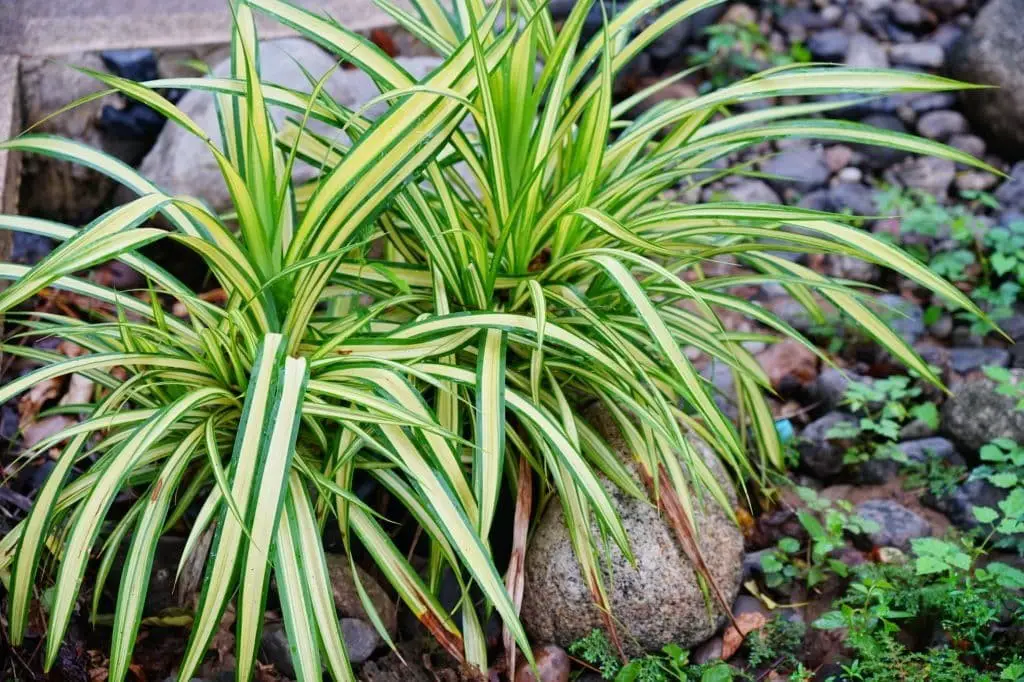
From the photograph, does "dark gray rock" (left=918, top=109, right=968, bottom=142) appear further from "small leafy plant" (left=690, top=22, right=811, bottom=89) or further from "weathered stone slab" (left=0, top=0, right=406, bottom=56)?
"weathered stone slab" (left=0, top=0, right=406, bottom=56)

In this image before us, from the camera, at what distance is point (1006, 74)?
141 inches

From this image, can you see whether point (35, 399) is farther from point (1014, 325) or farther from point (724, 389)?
point (1014, 325)

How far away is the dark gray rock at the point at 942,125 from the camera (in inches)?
145

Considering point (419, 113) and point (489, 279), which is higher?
point (419, 113)

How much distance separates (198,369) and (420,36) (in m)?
0.86

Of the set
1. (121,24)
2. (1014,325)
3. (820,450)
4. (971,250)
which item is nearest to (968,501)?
(820,450)

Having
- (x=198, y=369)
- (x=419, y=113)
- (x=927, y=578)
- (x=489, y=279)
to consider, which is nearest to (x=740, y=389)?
(x=927, y=578)

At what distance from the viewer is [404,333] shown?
6.11 ft

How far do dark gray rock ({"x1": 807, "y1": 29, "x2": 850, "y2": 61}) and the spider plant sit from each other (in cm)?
190

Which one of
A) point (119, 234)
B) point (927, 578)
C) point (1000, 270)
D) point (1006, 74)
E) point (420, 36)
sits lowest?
point (927, 578)

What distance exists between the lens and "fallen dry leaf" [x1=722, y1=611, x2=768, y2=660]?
6.88ft

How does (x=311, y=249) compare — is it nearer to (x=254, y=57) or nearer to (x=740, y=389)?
(x=254, y=57)

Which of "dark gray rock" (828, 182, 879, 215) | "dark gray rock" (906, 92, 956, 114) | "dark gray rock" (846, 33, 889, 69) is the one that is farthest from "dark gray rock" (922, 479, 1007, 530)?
"dark gray rock" (846, 33, 889, 69)

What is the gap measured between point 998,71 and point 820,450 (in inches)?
73.4
